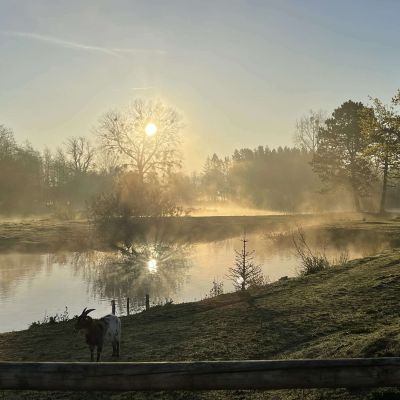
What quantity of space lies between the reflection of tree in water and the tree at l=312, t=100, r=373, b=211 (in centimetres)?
3090

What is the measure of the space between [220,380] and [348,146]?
64.9 m

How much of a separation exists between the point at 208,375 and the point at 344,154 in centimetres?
6572

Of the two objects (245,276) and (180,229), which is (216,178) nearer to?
(180,229)

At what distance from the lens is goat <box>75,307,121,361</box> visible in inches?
430

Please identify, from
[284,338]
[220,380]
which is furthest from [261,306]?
[220,380]

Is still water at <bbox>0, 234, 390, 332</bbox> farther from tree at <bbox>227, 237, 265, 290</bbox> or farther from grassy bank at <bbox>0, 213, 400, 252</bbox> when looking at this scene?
grassy bank at <bbox>0, 213, 400, 252</bbox>

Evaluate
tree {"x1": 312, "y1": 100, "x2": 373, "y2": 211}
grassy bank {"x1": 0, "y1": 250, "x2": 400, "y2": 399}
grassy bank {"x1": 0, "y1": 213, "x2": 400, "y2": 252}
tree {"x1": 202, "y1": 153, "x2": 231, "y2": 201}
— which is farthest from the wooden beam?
tree {"x1": 202, "y1": 153, "x2": 231, "y2": 201}

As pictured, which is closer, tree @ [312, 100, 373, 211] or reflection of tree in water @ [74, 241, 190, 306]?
reflection of tree in water @ [74, 241, 190, 306]

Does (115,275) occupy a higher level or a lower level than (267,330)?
lower

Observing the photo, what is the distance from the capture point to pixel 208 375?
14.9ft

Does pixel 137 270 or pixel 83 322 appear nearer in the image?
pixel 83 322

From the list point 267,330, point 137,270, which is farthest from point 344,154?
point 267,330

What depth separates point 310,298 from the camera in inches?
605

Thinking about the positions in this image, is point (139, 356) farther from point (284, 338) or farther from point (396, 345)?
point (396, 345)
